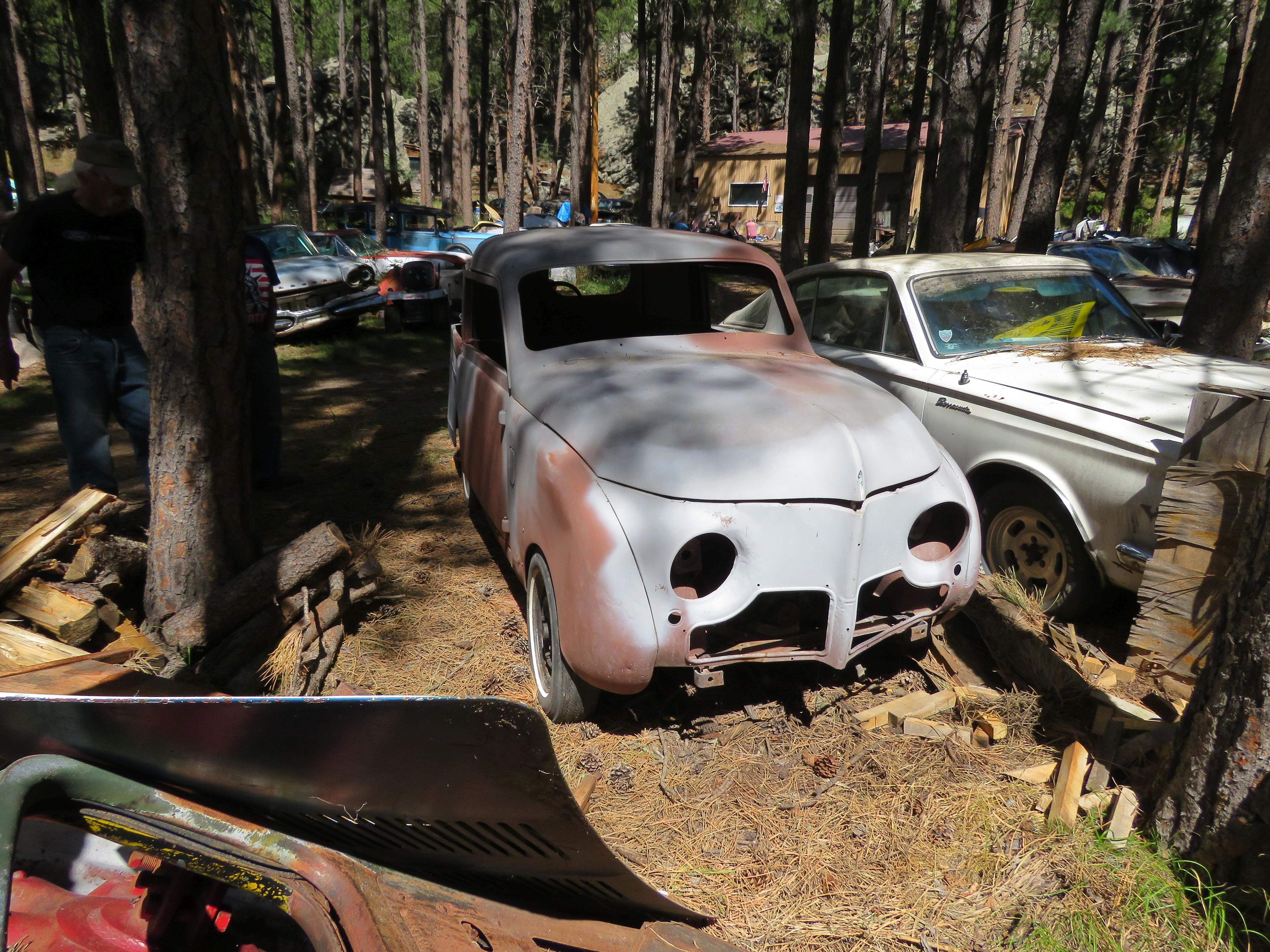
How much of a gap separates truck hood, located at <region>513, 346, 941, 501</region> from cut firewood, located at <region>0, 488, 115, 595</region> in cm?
191

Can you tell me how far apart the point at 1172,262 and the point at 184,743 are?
1864cm

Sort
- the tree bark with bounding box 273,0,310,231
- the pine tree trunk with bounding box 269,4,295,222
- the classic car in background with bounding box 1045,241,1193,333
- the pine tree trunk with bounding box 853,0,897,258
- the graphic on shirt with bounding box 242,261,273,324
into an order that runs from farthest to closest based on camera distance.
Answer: the tree bark with bounding box 273,0,310,231 < the pine tree trunk with bounding box 269,4,295,222 < the pine tree trunk with bounding box 853,0,897,258 < the classic car in background with bounding box 1045,241,1193,333 < the graphic on shirt with bounding box 242,261,273,324

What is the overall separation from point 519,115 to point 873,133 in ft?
27.2

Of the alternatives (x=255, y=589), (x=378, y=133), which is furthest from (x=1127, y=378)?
(x=378, y=133)

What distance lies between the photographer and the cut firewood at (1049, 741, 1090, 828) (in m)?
2.71

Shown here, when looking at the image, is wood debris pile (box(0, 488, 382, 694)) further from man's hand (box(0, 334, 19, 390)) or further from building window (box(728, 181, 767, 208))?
building window (box(728, 181, 767, 208))

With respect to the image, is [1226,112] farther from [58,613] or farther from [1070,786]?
[58,613]

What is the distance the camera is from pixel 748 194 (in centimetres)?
3919

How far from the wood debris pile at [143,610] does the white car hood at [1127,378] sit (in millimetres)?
3368

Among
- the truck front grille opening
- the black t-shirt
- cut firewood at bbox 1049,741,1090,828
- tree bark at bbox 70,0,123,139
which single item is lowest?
cut firewood at bbox 1049,741,1090,828

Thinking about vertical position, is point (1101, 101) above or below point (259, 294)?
above

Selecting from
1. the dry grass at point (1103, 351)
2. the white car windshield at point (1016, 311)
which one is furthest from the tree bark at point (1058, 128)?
the dry grass at point (1103, 351)

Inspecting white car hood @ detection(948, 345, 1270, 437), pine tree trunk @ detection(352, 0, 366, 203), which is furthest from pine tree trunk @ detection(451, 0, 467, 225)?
white car hood @ detection(948, 345, 1270, 437)

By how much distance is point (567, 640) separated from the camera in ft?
9.71
